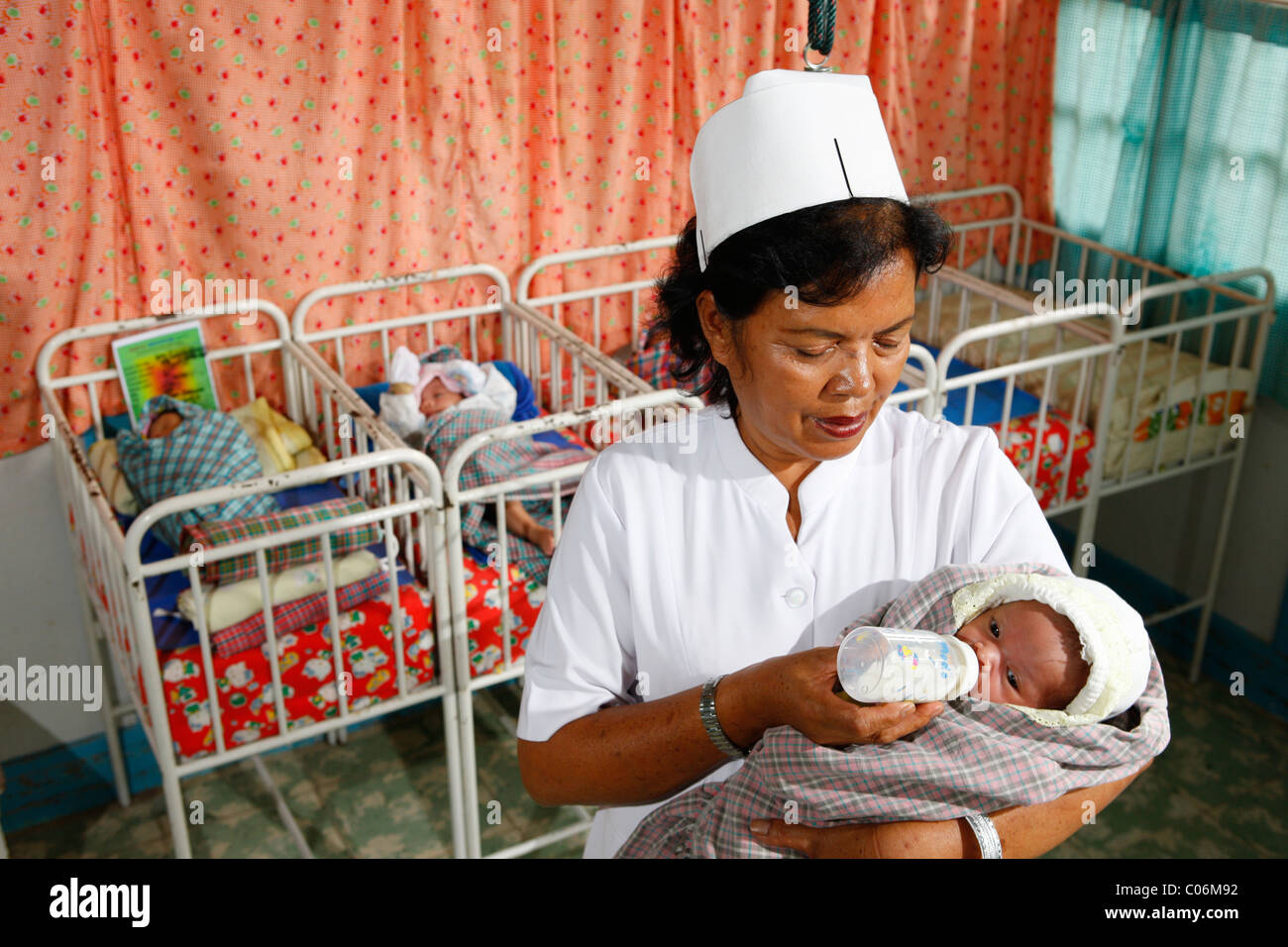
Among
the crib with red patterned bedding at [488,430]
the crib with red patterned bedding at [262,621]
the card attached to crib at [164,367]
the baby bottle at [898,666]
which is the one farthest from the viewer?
the card attached to crib at [164,367]

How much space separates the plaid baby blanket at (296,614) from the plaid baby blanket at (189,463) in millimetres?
325

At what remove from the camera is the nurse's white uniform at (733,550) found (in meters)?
1.18

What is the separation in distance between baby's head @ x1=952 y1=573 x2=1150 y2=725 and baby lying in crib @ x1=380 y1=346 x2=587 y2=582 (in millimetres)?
1592

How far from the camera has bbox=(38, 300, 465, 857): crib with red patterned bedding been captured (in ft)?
7.22

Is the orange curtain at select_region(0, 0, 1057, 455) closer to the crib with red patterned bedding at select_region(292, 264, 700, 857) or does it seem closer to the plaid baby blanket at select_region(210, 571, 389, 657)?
the crib with red patterned bedding at select_region(292, 264, 700, 857)

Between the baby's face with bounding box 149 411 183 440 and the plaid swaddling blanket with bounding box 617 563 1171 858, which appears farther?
the baby's face with bounding box 149 411 183 440

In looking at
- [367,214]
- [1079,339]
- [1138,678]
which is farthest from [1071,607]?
[1079,339]

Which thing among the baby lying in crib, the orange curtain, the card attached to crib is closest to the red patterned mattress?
the baby lying in crib

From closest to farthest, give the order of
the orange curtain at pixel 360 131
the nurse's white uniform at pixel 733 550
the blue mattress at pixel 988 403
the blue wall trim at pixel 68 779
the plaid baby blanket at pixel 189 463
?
the nurse's white uniform at pixel 733 550 → the plaid baby blanket at pixel 189 463 → the orange curtain at pixel 360 131 → the blue wall trim at pixel 68 779 → the blue mattress at pixel 988 403

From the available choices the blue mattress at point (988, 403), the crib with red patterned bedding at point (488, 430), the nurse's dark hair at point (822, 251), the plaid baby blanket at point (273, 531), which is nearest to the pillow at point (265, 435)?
the crib with red patterned bedding at point (488, 430)

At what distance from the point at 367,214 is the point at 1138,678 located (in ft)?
8.27

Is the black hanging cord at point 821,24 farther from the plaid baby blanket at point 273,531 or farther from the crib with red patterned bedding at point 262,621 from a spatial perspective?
the plaid baby blanket at point 273,531

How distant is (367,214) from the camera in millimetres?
3135

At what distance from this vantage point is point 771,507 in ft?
4.15
